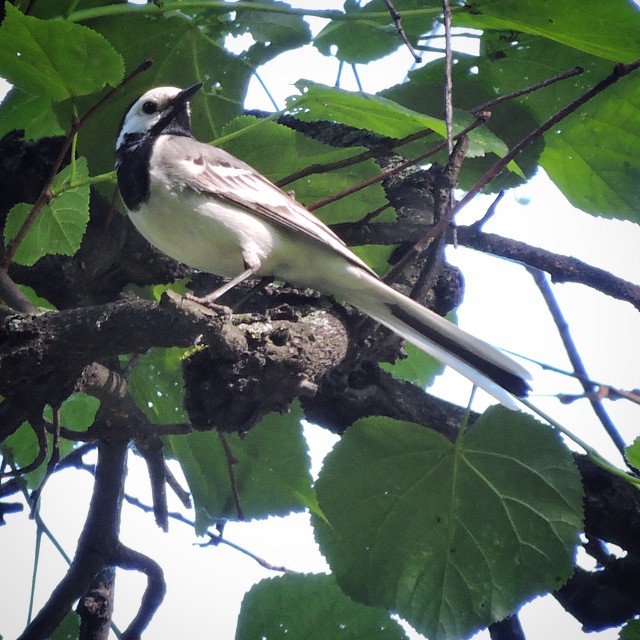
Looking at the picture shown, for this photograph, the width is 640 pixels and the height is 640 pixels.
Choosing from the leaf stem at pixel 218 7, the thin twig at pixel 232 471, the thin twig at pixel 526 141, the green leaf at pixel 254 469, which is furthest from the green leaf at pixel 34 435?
the thin twig at pixel 526 141

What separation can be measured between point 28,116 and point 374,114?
4.87 ft

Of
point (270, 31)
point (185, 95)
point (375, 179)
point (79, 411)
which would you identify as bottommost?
point (79, 411)

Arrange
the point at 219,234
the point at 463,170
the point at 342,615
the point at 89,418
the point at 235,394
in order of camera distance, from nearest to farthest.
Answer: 1. the point at 235,394
2. the point at 219,234
3. the point at 342,615
4. the point at 463,170
5. the point at 89,418

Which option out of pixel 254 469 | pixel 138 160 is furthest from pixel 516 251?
pixel 138 160

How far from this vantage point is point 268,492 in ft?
9.11

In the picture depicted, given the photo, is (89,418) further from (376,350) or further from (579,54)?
(579,54)

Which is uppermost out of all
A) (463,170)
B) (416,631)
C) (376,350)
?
(463,170)

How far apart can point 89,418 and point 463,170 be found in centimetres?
179

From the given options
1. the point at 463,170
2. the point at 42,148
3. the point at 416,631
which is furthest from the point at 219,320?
the point at 42,148

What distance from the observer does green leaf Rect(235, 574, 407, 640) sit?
2.60 m

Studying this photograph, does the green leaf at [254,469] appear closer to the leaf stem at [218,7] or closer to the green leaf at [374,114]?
the green leaf at [374,114]

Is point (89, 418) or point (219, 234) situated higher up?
point (219, 234)

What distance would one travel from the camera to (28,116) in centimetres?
304

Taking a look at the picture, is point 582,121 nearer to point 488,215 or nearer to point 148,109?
point 488,215
